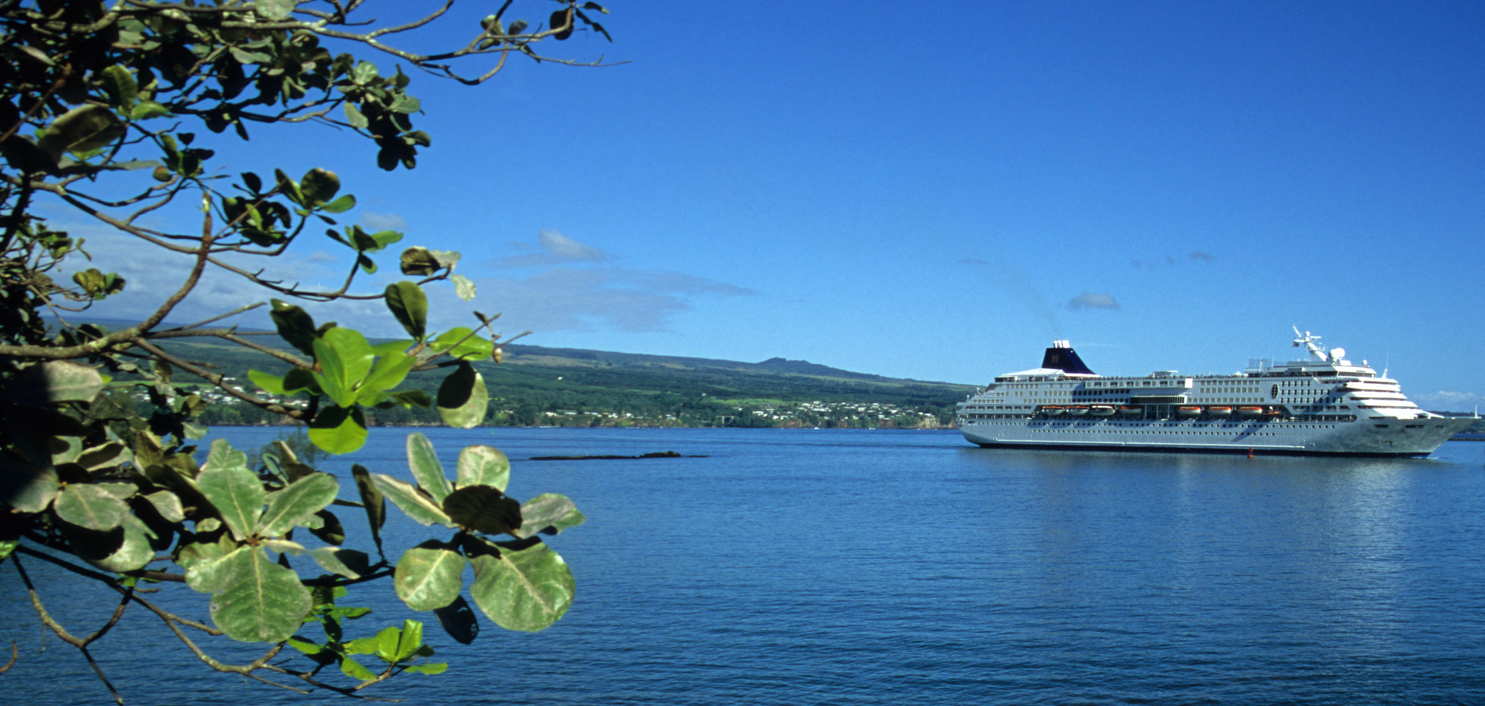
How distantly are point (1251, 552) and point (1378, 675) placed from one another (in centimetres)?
1204

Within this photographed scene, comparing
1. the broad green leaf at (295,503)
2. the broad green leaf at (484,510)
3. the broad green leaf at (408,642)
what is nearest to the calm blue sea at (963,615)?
the broad green leaf at (408,642)

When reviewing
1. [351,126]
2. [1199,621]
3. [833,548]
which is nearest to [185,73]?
[351,126]

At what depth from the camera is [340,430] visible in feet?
4.36

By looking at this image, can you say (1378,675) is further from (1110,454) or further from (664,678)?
(1110,454)

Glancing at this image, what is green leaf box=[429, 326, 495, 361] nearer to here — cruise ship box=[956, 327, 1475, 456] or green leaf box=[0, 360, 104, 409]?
green leaf box=[0, 360, 104, 409]

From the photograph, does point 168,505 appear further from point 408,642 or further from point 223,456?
point 408,642

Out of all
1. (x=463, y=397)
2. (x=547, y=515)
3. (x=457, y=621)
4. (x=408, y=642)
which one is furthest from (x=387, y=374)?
(x=408, y=642)

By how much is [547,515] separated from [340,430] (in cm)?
37

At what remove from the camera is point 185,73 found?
7.41ft

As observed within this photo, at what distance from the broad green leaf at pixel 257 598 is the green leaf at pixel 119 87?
0.92 m

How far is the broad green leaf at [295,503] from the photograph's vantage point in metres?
1.56

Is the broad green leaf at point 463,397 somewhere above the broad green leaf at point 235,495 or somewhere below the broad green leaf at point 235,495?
above

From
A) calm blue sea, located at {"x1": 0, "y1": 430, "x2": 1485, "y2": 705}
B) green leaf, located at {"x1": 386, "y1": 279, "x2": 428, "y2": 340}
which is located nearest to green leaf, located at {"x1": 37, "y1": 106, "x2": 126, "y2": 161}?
green leaf, located at {"x1": 386, "y1": 279, "x2": 428, "y2": 340}

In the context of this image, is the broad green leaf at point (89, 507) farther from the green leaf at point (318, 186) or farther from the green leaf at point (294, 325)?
the green leaf at point (318, 186)
